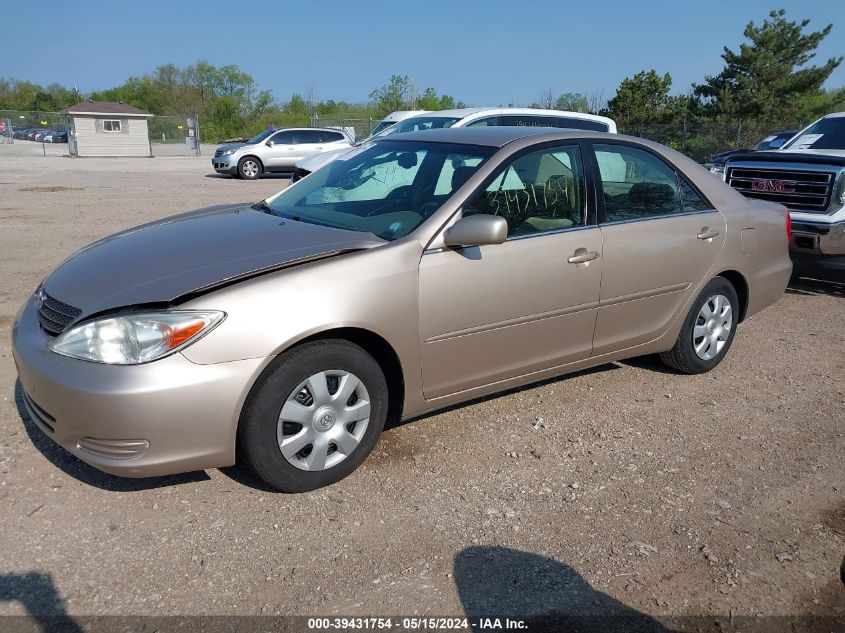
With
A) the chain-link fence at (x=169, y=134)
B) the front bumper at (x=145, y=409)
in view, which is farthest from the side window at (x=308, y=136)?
the front bumper at (x=145, y=409)

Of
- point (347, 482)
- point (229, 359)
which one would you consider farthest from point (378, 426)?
point (229, 359)

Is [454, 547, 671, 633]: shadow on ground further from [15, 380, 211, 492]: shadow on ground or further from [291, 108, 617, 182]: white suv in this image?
[291, 108, 617, 182]: white suv

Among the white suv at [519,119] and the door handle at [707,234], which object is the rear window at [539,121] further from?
the door handle at [707,234]

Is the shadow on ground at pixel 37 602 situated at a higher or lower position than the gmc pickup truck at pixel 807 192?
lower

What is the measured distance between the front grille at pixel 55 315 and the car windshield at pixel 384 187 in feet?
4.45

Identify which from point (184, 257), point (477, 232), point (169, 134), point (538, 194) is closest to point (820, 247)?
point (538, 194)

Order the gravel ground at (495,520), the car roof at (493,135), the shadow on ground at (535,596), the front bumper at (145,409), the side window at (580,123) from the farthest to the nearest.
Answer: the side window at (580,123) → the car roof at (493,135) → the front bumper at (145,409) → the gravel ground at (495,520) → the shadow on ground at (535,596)

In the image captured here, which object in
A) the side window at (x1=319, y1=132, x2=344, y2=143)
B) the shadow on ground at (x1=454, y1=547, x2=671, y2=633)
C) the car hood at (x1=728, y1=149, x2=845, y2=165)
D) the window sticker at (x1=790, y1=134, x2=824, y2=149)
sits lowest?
the shadow on ground at (x1=454, y1=547, x2=671, y2=633)

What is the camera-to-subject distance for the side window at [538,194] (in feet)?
13.1

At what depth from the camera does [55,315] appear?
130 inches

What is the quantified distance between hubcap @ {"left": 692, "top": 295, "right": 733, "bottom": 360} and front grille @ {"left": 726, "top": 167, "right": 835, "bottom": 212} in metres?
3.28

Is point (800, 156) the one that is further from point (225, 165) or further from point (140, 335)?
point (225, 165)

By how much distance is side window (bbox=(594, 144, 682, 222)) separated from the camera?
4449mm

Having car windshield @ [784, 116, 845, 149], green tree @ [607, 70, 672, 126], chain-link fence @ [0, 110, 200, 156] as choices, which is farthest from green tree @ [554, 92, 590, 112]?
car windshield @ [784, 116, 845, 149]
